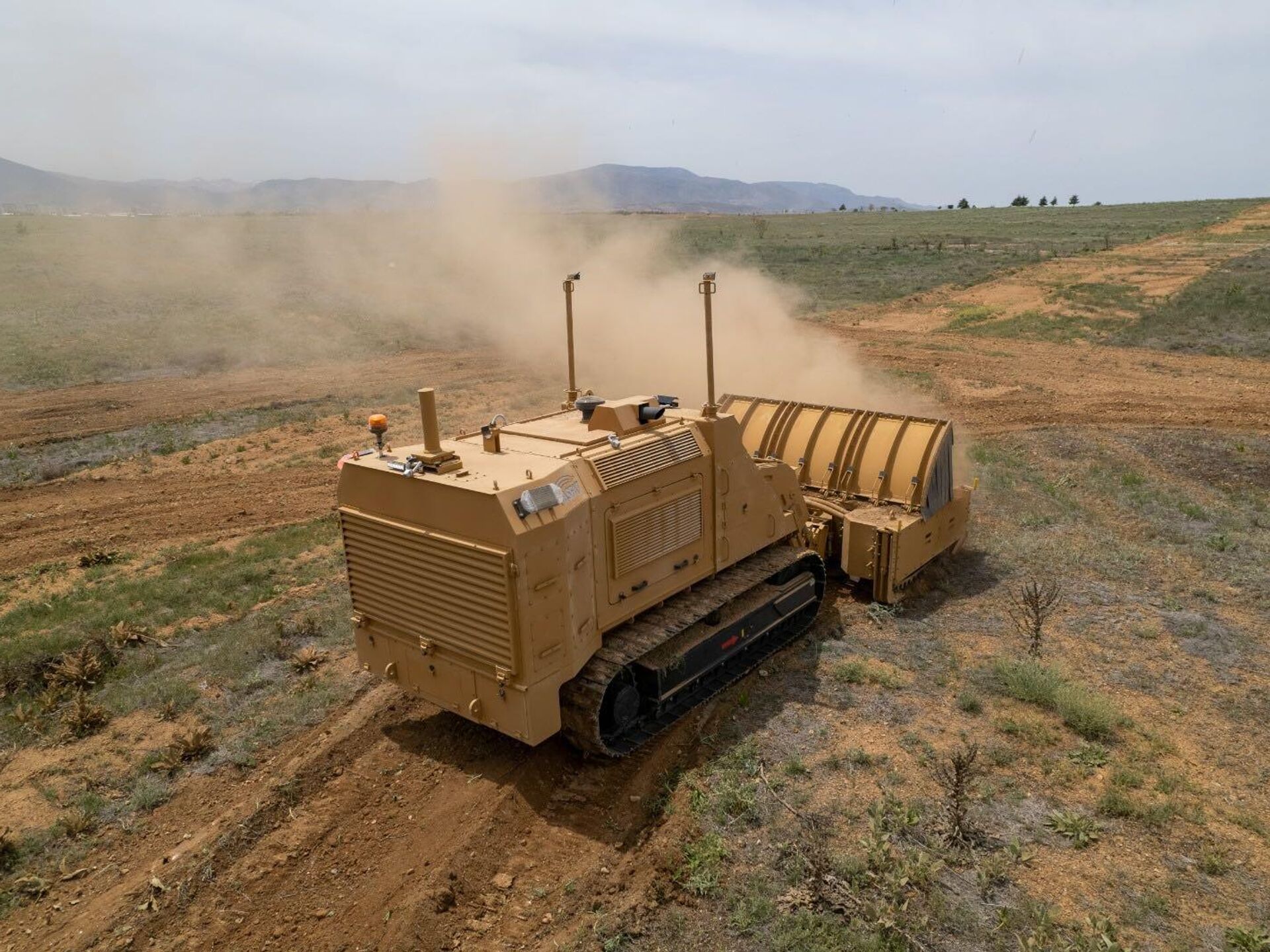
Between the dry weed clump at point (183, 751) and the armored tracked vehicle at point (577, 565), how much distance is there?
169 cm

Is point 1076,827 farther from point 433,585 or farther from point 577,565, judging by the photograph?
point 433,585

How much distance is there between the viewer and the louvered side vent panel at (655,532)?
7.85 m

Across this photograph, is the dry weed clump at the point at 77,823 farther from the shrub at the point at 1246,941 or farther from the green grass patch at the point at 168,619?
the shrub at the point at 1246,941

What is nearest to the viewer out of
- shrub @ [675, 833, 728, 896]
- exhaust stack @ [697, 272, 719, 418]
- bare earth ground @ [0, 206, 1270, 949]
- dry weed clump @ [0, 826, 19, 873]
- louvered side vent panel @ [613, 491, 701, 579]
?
bare earth ground @ [0, 206, 1270, 949]

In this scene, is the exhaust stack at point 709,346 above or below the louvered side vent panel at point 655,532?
above

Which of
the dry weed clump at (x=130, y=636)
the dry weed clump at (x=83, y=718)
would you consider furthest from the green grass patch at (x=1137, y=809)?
the dry weed clump at (x=130, y=636)

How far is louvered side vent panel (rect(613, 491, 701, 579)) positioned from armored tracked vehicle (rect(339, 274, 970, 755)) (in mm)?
21

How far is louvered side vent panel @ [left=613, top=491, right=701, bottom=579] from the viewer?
7.85m

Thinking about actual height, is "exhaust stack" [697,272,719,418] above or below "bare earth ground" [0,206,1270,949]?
above

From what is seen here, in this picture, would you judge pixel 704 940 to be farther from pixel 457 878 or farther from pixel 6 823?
pixel 6 823

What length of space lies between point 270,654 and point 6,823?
303 centimetres

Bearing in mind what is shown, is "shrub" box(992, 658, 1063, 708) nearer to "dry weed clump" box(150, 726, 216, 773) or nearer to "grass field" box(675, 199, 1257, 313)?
"dry weed clump" box(150, 726, 216, 773)

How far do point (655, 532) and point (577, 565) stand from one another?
3.69ft

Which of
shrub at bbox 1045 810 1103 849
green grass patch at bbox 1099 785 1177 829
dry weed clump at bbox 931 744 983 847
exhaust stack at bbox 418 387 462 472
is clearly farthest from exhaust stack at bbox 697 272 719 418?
green grass patch at bbox 1099 785 1177 829
